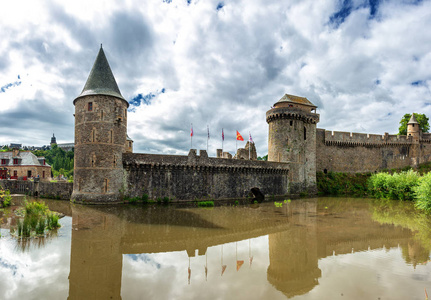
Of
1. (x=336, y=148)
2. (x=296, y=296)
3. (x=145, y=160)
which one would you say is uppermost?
(x=336, y=148)

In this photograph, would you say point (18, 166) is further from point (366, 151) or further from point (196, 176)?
point (366, 151)

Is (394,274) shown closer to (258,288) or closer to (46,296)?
(258,288)

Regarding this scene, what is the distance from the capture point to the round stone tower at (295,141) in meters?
30.2

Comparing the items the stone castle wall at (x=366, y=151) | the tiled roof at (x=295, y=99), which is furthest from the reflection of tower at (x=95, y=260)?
the stone castle wall at (x=366, y=151)

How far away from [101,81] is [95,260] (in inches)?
631

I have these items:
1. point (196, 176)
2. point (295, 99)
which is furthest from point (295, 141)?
point (196, 176)

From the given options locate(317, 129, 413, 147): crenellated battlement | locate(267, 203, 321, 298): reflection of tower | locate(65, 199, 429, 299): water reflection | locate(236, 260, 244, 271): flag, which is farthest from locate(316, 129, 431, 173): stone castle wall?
locate(236, 260, 244, 271): flag

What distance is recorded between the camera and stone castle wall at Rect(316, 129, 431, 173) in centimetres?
3525

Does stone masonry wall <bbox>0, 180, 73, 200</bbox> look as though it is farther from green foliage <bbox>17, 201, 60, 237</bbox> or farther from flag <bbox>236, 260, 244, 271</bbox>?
flag <bbox>236, 260, 244, 271</bbox>

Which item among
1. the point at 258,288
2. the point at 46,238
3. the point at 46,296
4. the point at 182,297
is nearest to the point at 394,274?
the point at 258,288

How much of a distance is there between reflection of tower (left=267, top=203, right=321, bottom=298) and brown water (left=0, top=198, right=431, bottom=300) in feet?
0.12

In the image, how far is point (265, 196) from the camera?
27891mm

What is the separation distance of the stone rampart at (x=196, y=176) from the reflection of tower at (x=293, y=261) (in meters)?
11.9

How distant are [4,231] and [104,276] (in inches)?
277
